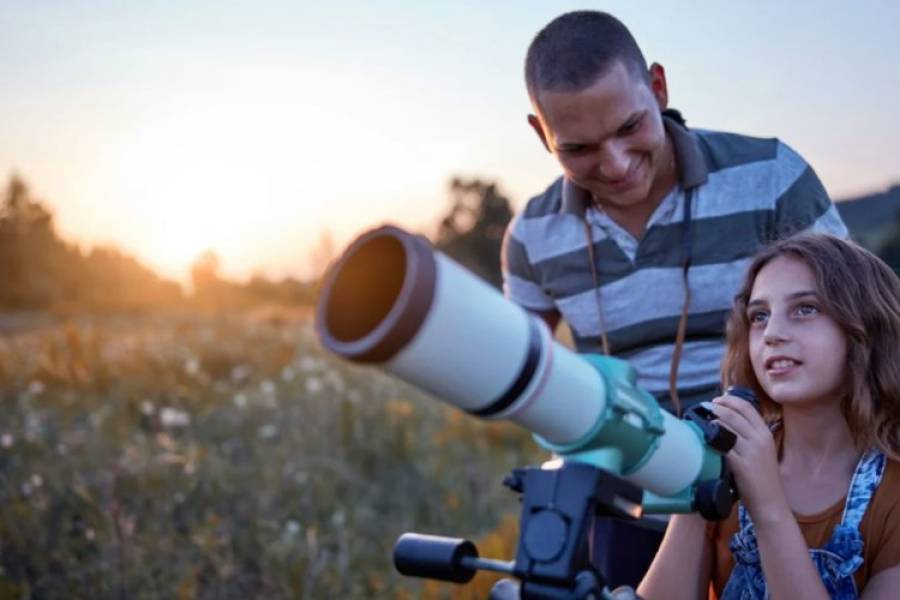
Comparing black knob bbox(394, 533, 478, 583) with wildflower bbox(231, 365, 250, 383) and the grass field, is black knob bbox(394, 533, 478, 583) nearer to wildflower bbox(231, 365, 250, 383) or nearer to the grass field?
the grass field

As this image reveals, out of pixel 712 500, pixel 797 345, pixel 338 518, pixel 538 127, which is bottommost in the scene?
pixel 338 518

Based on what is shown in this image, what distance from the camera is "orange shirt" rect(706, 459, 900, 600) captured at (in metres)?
1.97

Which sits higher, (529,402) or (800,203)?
(800,203)

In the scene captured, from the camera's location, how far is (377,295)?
1.20 m

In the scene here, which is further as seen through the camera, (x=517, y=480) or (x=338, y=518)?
(x=338, y=518)

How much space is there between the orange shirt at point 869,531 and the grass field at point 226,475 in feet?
4.92

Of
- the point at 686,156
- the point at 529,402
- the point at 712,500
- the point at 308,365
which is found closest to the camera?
the point at 529,402

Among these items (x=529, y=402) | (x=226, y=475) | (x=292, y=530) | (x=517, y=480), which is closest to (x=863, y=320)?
(x=517, y=480)

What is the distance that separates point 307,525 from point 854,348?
10.3 feet

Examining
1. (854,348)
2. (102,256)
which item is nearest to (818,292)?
(854,348)

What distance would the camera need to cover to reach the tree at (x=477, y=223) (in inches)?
637

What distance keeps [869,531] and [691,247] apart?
36.9 inches

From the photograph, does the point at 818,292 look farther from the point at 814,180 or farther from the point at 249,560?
the point at 249,560

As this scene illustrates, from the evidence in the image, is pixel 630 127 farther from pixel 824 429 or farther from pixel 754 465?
pixel 754 465
